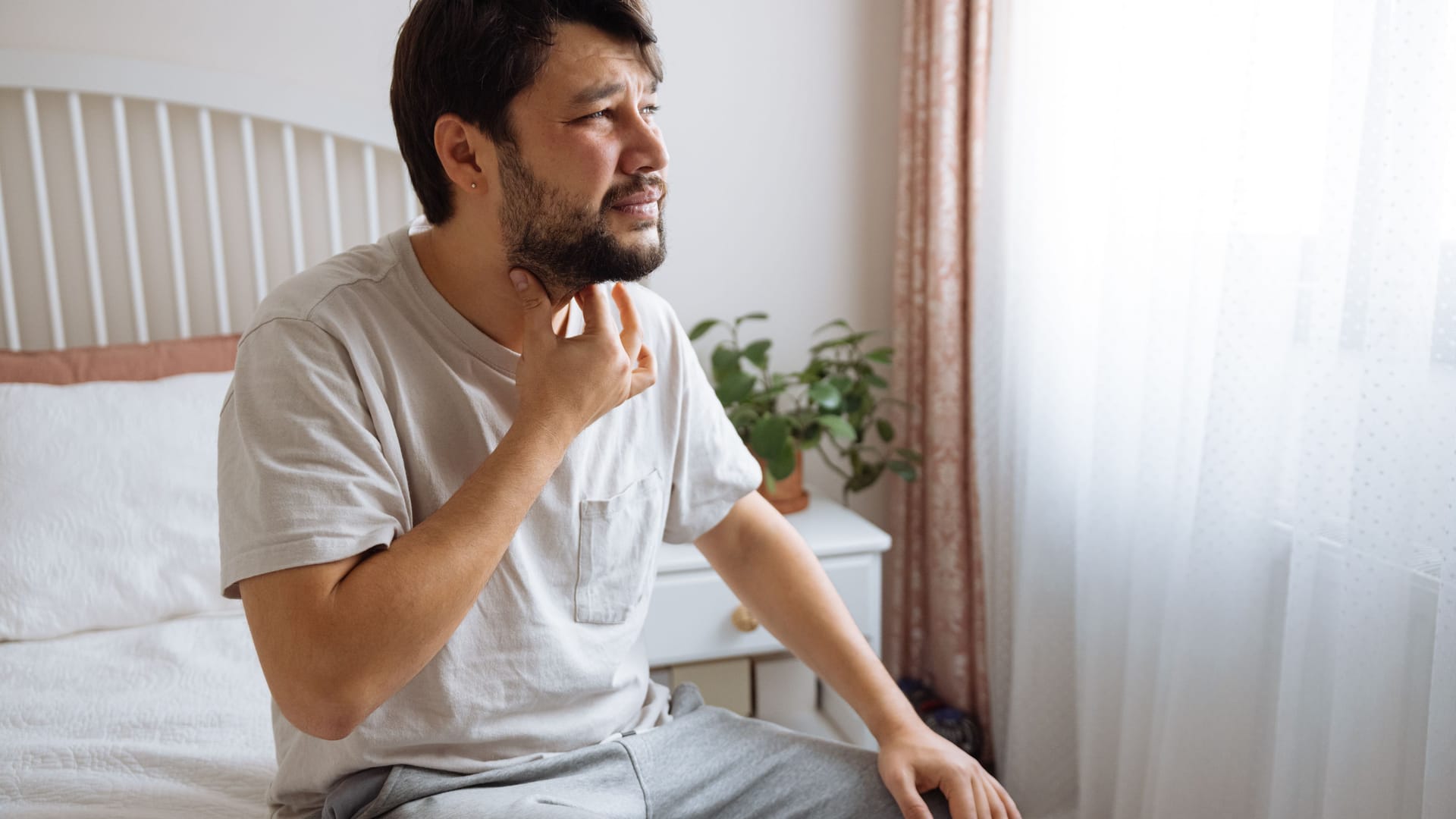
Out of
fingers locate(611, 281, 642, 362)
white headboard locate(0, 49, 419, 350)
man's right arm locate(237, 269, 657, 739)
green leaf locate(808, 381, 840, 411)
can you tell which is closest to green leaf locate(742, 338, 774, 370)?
green leaf locate(808, 381, 840, 411)

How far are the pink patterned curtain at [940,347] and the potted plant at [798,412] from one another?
9cm

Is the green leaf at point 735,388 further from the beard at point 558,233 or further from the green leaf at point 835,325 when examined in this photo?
the beard at point 558,233

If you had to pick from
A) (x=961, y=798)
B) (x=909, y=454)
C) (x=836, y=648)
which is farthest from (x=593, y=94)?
(x=909, y=454)

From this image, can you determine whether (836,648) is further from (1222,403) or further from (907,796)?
(1222,403)

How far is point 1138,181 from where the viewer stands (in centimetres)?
154

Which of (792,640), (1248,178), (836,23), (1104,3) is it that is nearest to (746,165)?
(836,23)

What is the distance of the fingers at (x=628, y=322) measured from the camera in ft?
3.56

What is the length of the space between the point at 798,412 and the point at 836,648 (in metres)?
0.83

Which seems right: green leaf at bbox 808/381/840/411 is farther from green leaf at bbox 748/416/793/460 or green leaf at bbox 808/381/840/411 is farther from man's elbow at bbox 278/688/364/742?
man's elbow at bbox 278/688/364/742

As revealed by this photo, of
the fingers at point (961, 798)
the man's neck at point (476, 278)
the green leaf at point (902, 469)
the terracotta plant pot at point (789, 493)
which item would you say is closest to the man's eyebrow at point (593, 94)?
the man's neck at point (476, 278)

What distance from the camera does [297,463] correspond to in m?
0.85

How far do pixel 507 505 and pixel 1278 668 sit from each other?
1049 mm

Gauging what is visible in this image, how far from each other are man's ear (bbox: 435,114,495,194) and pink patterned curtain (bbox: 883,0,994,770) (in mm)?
1176

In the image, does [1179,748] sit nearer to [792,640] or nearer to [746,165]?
[792,640]
